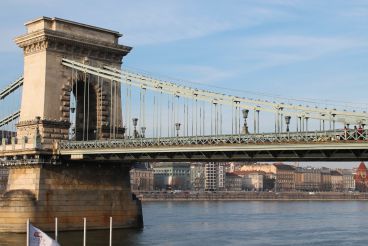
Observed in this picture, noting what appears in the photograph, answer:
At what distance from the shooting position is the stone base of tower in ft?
216

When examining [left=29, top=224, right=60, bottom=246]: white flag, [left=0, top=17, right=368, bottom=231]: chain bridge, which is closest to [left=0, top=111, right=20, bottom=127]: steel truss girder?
[left=0, top=17, right=368, bottom=231]: chain bridge

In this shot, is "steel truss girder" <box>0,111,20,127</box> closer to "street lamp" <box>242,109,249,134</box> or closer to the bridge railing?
the bridge railing

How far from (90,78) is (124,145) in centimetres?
1414

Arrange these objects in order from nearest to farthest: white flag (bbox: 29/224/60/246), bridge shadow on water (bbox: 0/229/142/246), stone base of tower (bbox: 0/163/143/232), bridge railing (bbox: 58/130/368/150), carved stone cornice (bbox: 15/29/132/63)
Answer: white flag (bbox: 29/224/60/246), bridge railing (bbox: 58/130/368/150), bridge shadow on water (bbox: 0/229/142/246), stone base of tower (bbox: 0/163/143/232), carved stone cornice (bbox: 15/29/132/63)

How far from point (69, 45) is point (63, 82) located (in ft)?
12.4

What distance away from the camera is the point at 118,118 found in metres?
75.5

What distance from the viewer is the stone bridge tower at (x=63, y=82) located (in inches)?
2739

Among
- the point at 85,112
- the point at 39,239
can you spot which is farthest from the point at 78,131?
the point at 39,239

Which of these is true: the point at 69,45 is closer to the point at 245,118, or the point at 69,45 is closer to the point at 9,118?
the point at 9,118

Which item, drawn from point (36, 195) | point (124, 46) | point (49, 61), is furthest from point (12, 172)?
point (124, 46)

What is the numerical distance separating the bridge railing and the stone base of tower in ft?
11.6

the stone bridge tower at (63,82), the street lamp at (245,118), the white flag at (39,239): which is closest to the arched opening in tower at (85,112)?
the stone bridge tower at (63,82)

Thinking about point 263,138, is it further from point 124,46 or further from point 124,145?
point 124,46

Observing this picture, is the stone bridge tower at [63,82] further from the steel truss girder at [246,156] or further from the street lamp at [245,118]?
the street lamp at [245,118]
